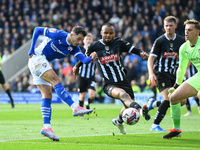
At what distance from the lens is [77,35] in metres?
7.45

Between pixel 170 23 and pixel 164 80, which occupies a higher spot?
pixel 170 23

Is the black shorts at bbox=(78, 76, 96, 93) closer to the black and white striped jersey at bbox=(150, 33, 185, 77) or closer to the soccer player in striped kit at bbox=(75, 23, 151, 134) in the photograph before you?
the black and white striped jersey at bbox=(150, 33, 185, 77)

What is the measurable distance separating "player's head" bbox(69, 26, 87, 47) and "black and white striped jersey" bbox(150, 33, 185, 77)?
1.96m

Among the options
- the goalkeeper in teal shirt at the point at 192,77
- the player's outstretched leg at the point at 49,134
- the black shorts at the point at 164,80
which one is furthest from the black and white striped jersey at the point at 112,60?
the player's outstretched leg at the point at 49,134

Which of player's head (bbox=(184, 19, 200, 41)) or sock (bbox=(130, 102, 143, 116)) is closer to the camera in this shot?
sock (bbox=(130, 102, 143, 116))

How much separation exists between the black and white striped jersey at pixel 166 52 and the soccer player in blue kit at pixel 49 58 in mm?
1890

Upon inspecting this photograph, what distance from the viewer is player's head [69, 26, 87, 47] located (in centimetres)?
741

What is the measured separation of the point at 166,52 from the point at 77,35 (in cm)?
236

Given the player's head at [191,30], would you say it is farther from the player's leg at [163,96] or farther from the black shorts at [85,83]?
the black shorts at [85,83]

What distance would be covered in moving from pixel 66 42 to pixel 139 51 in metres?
1.46

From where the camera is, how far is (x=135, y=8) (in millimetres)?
22969

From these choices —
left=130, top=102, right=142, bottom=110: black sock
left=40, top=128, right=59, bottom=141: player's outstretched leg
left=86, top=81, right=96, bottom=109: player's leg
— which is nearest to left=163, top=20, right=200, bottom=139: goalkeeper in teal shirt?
left=130, top=102, right=142, bottom=110: black sock

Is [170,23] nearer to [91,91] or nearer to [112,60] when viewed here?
[112,60]

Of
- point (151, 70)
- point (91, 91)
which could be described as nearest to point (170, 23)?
point (151, 70)
